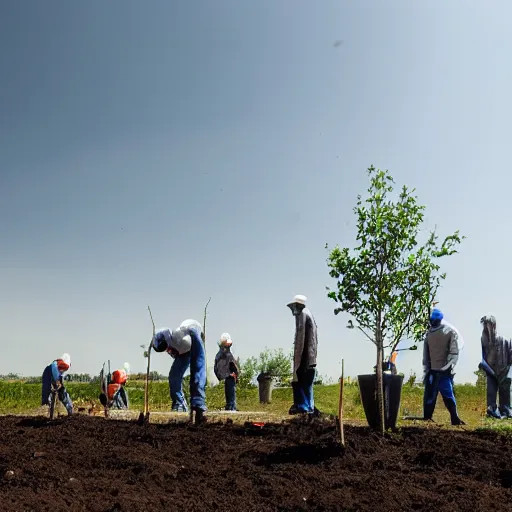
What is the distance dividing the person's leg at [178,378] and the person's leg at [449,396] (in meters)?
5.00

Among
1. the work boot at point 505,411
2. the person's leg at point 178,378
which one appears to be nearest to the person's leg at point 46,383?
the person's leg at point 178,378

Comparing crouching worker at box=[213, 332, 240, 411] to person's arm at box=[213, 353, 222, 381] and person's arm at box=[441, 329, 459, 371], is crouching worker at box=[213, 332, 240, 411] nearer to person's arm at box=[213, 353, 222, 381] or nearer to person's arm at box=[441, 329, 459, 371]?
person's arm at box=[213, 353, 222, 381]

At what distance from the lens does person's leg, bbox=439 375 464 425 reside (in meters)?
11.8

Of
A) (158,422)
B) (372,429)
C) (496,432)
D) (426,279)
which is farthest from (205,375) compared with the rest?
(496,432)

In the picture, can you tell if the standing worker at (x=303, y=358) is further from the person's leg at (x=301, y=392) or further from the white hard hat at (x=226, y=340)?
the white hard hat at (x=226, y=340)

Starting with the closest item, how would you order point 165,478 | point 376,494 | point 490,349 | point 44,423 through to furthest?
point 376,494 < point 165,478 < point 44,423 < point 490,349

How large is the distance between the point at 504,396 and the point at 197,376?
8.43 meters

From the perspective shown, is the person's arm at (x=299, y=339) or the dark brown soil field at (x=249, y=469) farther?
the person's arm at (x=299, y=339)

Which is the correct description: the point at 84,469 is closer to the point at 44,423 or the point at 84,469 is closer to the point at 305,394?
the point at 44,423

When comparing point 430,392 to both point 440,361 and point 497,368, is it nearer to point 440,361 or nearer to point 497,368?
point 440,361

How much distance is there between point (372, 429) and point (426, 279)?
229 cm

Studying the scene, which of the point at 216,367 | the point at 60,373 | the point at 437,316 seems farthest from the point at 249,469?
Answer: the point at 216,367

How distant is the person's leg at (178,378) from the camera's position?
42.7ft

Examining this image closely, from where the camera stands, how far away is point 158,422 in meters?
10.4
